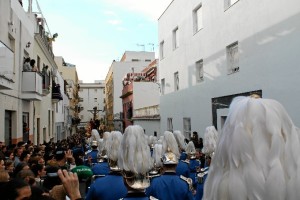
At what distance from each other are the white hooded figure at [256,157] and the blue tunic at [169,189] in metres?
2.48

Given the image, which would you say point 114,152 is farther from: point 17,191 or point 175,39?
point 175,39

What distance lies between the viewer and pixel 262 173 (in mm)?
1637

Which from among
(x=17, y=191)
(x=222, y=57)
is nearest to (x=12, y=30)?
(x=222, y=57)

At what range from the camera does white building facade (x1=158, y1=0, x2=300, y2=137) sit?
9477 mm

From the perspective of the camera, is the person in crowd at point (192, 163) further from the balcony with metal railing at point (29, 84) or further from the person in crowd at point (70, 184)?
the balcony with metal railing at point (29, 84)

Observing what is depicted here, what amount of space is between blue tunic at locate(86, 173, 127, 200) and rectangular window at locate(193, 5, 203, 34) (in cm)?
1332

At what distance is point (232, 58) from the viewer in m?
13.0

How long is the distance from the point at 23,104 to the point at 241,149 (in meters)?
16.1

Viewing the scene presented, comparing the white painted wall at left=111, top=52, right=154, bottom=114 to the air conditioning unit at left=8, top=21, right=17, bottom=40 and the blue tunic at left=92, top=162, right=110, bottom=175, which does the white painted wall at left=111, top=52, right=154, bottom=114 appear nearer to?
the air conditioning unit at left=8, top=21, right=17, bottom=40

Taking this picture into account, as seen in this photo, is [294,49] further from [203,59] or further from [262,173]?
[262,173]

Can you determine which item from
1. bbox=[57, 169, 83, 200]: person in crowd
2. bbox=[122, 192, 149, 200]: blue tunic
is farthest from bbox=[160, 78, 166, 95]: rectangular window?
bbox=[57, 169, 83, 200]: person in crowd

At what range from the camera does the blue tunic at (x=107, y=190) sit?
12.4 ft

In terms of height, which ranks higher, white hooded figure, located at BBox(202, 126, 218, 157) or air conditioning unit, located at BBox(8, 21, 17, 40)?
air conditioning unit, located at BBox(8, 21, 17, 40)

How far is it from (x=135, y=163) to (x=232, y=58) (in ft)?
34.6
